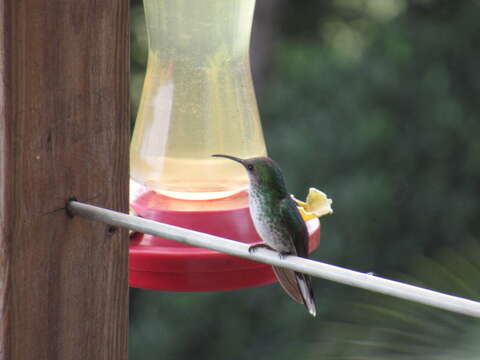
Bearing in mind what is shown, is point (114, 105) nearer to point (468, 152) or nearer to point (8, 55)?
point (8, 55)

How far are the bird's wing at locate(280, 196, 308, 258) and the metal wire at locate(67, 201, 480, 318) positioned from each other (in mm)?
604

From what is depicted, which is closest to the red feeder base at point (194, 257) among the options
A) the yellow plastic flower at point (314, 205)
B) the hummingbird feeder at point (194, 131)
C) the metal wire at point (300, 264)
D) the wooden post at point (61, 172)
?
the hummingbird feeder at point (194, 131)

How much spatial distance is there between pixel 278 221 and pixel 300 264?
0.67 meters

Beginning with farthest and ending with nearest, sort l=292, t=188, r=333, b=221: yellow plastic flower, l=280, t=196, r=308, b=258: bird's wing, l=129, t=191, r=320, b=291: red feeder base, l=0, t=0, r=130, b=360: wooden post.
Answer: l=292, t=188, r=333, b=221: yellow plastic flower, l=280, t=196, r=308, b=258: bird's wing, l=129, t=191, r=320, b=291: red feeder base, l=0, t=0, r=130, b=360: wooden post

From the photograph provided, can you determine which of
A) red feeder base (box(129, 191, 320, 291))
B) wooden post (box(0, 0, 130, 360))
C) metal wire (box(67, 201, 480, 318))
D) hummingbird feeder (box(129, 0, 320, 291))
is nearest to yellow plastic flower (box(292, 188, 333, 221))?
hummingbird feeder (box(129, 0, 320, 291))

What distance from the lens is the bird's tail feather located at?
68.5 inches

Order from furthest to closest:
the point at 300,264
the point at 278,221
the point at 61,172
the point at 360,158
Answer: the point at 360,158
the point at 278,221
the point at 61,172
the point at 300,264

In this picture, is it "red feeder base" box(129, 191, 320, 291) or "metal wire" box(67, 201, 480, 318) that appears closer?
"metal wire" box(67, 201, 480, 318)

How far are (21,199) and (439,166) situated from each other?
17.1ft

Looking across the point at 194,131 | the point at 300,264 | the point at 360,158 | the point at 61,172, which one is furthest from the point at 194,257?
the point at 360,158

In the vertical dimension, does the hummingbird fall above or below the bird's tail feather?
above

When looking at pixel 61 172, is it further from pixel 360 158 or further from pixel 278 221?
pixel 360 158

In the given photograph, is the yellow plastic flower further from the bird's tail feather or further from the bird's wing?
the bird's tail feather

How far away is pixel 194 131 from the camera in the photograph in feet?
6.29
